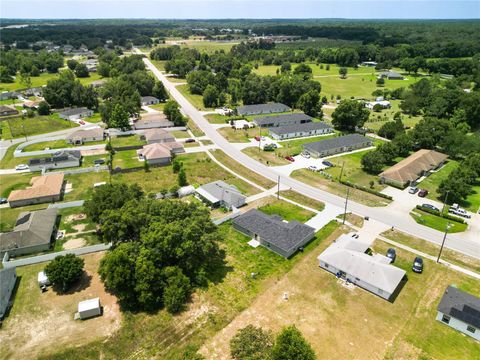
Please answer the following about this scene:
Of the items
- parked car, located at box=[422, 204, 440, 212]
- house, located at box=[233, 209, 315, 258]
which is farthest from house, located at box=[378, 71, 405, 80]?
house, located at box=[233, 209, 315, 258]

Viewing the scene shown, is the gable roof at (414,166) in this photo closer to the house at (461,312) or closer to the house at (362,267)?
the house at (362,267)

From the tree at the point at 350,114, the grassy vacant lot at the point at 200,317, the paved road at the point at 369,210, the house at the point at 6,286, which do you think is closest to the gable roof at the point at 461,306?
the paved road at the point at 369,210

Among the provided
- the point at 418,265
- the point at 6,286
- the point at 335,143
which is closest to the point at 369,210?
the point at 418,265

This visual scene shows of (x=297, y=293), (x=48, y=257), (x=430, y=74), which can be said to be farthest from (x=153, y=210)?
(x=430, y=74)

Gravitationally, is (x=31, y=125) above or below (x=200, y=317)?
above

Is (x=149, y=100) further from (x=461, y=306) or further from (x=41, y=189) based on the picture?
(x=461, y=306)

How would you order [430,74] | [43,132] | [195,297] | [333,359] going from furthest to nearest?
[430,74]
[43,132]
[195,297]
[333,359]

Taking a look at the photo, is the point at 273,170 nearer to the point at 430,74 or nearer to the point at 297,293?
the point at 297,293
